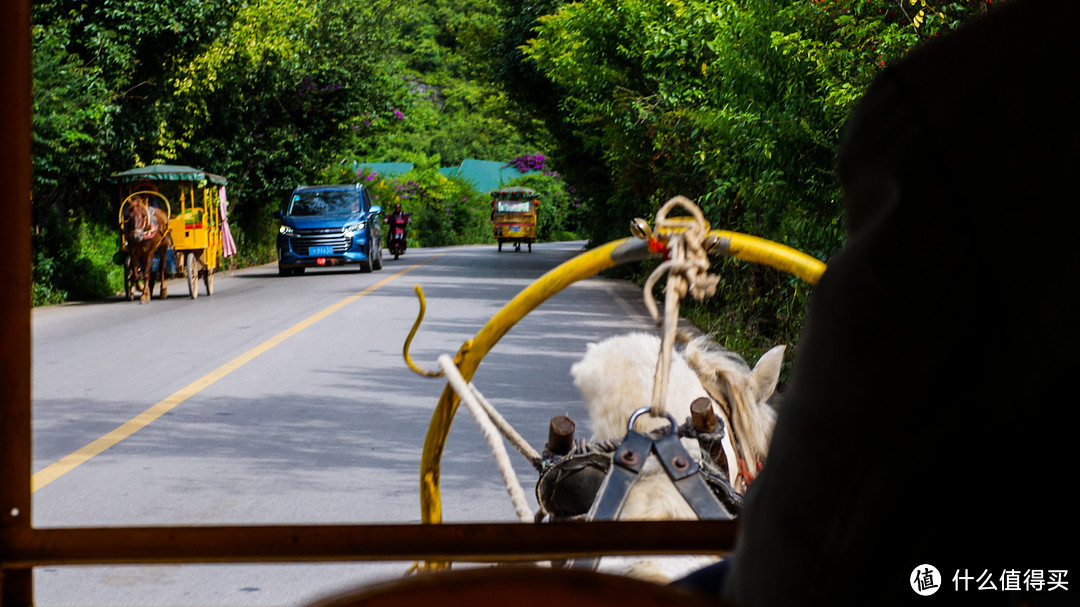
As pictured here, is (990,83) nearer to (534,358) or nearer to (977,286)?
(977,286)

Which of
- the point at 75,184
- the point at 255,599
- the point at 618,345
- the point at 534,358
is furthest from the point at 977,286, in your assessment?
the point at 75,184

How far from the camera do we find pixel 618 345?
263cm

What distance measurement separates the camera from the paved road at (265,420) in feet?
14.3

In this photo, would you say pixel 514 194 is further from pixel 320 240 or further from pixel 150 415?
pixel 150 415

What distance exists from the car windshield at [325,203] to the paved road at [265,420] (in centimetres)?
893

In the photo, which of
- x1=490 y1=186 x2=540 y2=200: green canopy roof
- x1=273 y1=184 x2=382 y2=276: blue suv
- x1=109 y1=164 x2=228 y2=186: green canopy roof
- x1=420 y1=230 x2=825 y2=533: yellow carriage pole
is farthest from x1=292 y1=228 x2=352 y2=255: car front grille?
x1=420 y1=230 x2=825 y2=533: yellow carriage pole

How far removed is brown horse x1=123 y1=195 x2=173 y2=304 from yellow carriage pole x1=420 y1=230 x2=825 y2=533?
15.8m

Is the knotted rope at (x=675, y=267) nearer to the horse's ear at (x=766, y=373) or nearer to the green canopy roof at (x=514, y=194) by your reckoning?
the horse's ear at (x=766, y=373)

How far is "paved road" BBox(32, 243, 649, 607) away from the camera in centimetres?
436

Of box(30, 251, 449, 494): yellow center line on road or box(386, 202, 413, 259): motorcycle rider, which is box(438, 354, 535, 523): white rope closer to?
box(30, 251, 449, 494): yellow center line on road

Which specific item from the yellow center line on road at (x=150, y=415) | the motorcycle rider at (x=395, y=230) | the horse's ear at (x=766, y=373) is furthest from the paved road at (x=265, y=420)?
Answer: the motorcycle rider at (x=395, y=230)

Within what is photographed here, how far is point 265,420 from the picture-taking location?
7316 millimetres

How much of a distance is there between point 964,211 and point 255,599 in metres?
3.83

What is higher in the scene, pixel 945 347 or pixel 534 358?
pixel 945 347
